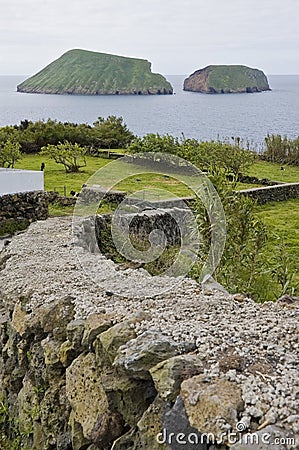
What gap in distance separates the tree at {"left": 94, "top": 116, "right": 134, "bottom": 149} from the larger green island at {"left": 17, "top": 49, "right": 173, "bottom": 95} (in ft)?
352

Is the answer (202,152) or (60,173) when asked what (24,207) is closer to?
(60,173)

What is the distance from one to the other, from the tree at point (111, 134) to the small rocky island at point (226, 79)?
112 m

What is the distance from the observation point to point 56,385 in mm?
4164

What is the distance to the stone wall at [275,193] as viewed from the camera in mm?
14891

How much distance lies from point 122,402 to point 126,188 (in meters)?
12.1

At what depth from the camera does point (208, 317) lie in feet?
13.1

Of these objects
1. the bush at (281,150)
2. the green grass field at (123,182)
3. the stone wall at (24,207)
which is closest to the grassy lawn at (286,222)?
the green grass field at (123,182)

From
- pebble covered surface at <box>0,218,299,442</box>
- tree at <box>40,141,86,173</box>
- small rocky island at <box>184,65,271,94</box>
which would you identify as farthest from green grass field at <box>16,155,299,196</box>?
small rocky island at <box>184,65,271,94</box>

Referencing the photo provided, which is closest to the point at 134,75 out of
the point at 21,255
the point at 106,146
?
the point at 106,146

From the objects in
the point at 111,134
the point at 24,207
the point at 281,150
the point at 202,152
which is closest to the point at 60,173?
the point at 202,152

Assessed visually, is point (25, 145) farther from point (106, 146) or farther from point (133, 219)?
point (133, 219)

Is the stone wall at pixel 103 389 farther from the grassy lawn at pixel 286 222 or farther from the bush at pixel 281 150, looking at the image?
the bush at pixel 281 150

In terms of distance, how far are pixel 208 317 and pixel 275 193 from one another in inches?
475

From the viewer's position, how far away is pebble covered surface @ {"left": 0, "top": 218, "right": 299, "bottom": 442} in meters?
2.79
